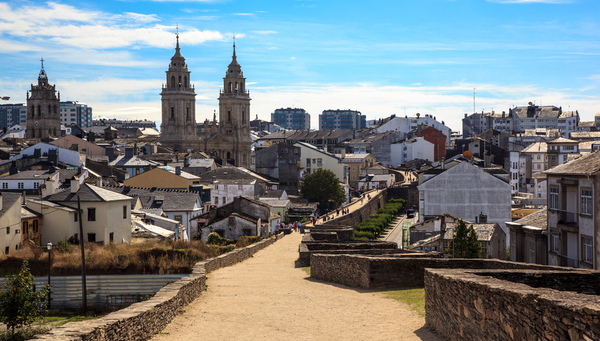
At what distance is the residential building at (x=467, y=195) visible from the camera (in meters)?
51.1

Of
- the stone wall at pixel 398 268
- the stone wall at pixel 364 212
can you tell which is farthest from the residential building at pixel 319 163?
the stone wall at pixel 398 268

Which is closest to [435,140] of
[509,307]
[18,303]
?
[18,303]

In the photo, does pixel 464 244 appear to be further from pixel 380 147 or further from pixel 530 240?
pixel 380 147

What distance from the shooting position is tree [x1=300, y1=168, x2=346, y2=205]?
263 feet

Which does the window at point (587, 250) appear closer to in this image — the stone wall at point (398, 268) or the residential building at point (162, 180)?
the stone wall at point (398, 268)

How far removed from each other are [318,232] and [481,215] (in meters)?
17.8

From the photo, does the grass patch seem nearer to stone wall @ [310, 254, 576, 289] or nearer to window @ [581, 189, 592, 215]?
stone wall @ [310, 254, 576, 289]

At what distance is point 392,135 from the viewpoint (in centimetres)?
13075

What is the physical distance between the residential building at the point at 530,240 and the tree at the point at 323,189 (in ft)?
173

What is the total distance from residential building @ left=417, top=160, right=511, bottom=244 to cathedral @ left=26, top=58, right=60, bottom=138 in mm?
89540

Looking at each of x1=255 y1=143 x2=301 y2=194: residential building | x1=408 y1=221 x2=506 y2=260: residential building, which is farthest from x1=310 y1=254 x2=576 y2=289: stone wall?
x1=255 y1=143 x2=301 y2=194: residential building

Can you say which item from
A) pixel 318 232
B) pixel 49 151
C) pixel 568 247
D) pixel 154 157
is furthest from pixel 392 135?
pixel 568 247

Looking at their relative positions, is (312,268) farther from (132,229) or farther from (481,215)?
(481,215)

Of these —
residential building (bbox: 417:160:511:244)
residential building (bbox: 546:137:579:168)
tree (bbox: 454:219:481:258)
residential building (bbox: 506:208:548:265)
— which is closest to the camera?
residential building (bbox: 506:208:548:265)
